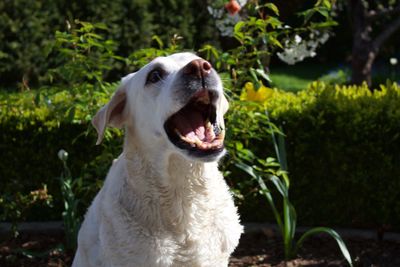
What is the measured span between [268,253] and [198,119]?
2124mm

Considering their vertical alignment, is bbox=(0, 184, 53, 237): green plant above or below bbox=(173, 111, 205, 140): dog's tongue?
below

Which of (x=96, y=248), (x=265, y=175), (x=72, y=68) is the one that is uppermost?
(x=72, y=68)

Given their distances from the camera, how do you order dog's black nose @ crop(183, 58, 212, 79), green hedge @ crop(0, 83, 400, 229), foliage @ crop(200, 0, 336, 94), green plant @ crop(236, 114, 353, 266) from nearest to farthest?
dog's black nose @ crop(183, 58, 212, 79)
foliage @ crop(200, 0, 336, 94)
green plant @ crop(236, 114, 353, 266)
green hedge @ crop(0, 83, 400, 229)

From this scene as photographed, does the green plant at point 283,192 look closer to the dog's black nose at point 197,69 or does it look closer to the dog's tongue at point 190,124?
the dog's tongue at point 190,124

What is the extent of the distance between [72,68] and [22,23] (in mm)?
6175

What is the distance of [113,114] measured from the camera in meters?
3.34

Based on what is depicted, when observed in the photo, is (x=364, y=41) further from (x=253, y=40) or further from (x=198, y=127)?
(x=198, y=127)

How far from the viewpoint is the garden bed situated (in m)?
4.73

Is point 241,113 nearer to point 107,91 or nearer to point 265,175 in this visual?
point 265,175

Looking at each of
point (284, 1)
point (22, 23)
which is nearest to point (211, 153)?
point (284, 1)

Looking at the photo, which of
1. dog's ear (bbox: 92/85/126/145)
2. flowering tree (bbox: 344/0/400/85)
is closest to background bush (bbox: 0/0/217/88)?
flowering tree (bbox: 344/0/400/85)

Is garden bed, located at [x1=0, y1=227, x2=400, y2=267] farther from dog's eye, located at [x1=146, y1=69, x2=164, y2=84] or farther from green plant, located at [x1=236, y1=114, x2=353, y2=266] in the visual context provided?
dog's eye, located at [x1=146, y1=69, x2=164, y2=84]

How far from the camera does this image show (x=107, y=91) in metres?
4.64

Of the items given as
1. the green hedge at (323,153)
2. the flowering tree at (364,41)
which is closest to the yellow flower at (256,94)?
the green hedge at (323,153)
